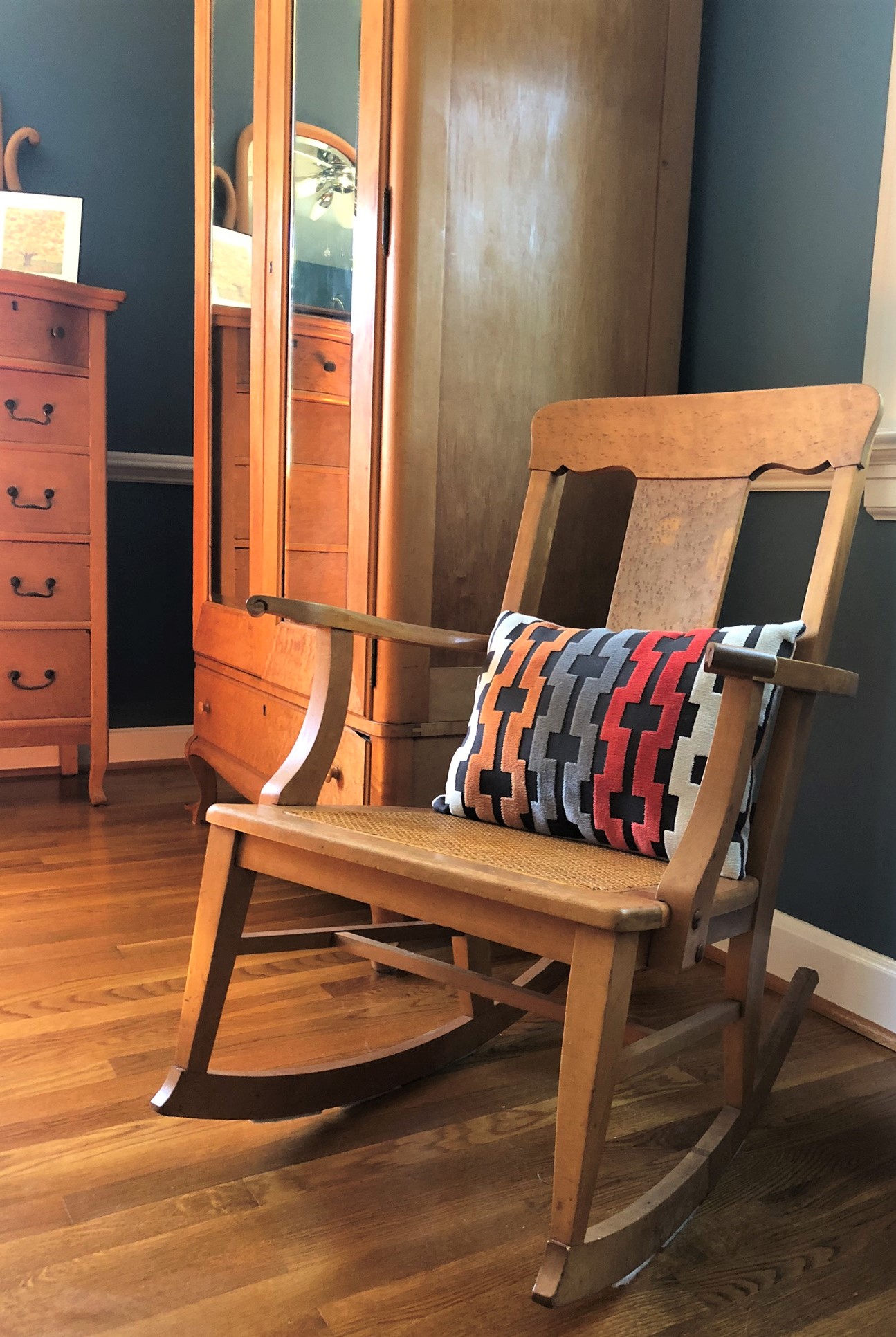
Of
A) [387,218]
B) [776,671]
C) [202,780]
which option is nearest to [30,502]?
[202,780]

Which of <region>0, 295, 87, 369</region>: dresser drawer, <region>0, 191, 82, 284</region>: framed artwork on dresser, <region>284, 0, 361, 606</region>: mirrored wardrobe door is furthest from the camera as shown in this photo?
<region>0, 191, 82, 284</region>: framed artwork on dresser

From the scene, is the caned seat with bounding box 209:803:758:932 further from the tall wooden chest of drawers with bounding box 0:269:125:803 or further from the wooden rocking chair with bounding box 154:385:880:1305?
the tall wooden chest of drawers with bounding box 0:269:125:803

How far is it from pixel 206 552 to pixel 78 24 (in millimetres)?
1429

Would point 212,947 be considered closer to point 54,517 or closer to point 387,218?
point 387,218

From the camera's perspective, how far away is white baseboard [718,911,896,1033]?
1352 millimetres

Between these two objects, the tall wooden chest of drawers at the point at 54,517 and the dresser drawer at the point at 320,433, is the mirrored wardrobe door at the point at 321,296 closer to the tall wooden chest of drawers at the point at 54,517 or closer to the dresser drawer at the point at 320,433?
the dresser drawer at the point at 320,433

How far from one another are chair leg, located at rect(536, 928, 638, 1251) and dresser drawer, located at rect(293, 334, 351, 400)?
98 centimetres

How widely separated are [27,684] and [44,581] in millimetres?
221

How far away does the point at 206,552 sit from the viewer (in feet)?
7.02

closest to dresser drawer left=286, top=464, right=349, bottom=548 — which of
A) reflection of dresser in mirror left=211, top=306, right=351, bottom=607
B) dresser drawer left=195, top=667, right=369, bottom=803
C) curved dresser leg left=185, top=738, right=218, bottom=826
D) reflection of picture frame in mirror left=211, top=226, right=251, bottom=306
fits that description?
reflection of dresser in mirror left=211, top=306, right=351, bottom=607

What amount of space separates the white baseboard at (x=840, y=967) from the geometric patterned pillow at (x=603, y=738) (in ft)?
1.60

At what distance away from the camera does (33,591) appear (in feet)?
7.29

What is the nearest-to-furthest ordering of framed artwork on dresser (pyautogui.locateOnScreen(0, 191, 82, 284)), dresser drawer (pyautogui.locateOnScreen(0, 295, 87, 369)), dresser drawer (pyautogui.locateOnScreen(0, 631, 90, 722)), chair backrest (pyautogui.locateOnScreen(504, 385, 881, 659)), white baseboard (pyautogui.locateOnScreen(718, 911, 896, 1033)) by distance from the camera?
chair backrest (pyautogui.locateOnScreen(504, 385, 881, 659)), white baseboard (pyautogui.locateOnScreen(718, 911, 896, 1033)), dresser drawer (pyautogui.locateOnScreen(0, 295, 87, 369)), dresser drawer (pyautogui.locateOnScreen(0, 631, 90, 722)), framed artwork on dresser (pyautogui.locateOnScreen(0, 191, 82, 284))

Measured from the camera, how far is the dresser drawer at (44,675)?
2.22 m
